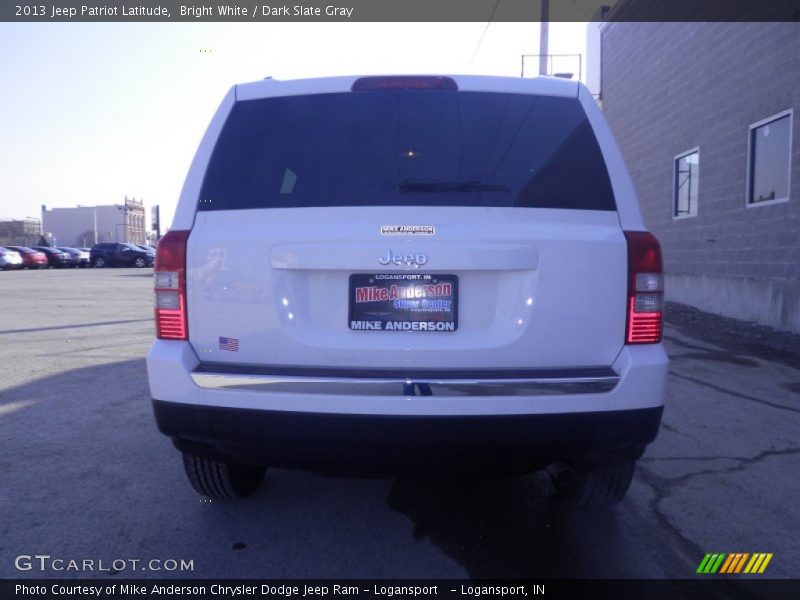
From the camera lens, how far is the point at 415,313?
270 centimetres

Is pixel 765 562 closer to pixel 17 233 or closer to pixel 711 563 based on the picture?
pixel 711 563

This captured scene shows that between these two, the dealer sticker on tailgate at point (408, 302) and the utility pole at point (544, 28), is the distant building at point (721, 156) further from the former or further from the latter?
the dealer sticker on tailgate at point (408, 302)

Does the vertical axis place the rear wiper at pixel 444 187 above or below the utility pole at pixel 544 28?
below

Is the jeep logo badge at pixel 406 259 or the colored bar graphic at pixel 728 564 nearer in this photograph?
the jeep logo badge at pixel 406 259

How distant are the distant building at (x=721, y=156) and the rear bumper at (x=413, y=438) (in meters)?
8.54

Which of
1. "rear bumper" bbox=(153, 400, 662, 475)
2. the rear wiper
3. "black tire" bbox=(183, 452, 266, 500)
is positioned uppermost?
the rear wiper

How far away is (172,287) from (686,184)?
1377 cm

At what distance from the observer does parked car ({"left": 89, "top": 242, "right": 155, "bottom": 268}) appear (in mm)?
43938

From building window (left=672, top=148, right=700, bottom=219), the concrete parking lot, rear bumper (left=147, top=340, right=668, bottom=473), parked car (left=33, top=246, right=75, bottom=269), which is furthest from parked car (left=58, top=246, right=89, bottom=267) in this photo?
rear bumper (left=147, top=340, right=668, bottom=473)

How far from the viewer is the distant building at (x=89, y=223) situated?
341 feet

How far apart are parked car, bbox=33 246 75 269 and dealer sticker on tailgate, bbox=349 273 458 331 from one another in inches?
1882

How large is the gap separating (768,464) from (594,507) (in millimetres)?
1581

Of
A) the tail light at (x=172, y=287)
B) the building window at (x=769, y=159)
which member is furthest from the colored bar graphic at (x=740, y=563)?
the building window at (x=769, y=159)

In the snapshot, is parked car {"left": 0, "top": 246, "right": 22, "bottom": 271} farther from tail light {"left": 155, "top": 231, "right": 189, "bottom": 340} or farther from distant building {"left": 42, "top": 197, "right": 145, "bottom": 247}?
distant building {"left": 42, "top": 197, "right": 145, "bottom": 247}
